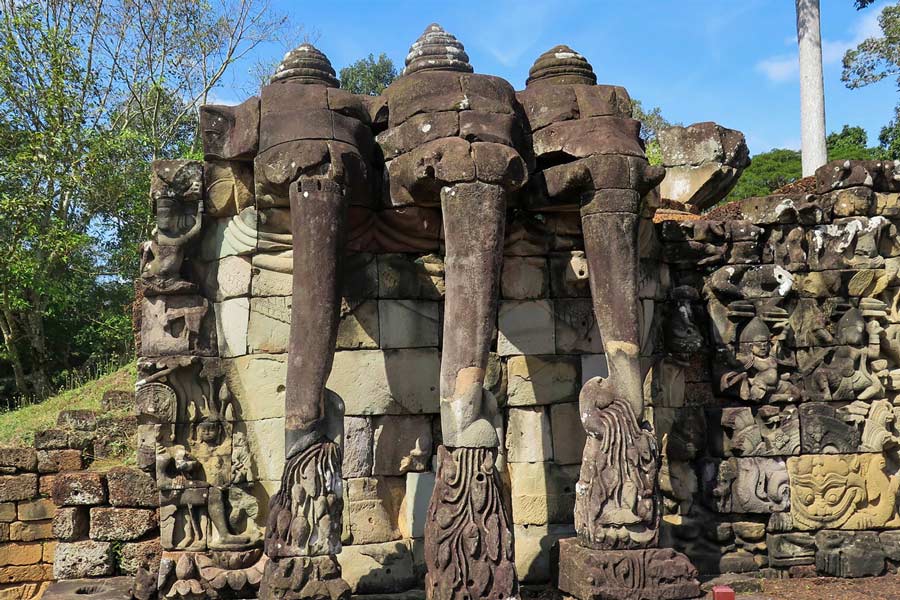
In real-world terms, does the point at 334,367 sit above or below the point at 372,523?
above

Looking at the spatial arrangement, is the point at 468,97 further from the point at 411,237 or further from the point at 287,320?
the point at 287,320

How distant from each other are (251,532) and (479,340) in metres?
2.44

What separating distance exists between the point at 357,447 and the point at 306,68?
2857mm

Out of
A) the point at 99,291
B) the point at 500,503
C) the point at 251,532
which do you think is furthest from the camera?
the point at 99,291

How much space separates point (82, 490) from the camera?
7645 millimetres

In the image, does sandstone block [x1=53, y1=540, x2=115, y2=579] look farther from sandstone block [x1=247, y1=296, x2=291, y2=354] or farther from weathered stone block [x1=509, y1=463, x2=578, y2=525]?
weathered stone block [x1=509, y1=463, x2=578, y2=525]

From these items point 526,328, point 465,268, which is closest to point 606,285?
point 465,268

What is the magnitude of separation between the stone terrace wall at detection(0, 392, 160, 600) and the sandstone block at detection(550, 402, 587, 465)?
3479mm

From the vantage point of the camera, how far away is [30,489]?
809 centimetres

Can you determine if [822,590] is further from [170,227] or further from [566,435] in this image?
[170,227]

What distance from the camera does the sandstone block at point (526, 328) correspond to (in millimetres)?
6801

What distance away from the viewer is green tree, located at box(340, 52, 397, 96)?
131 feet

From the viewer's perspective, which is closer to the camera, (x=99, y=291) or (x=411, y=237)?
(x=411, y=237)

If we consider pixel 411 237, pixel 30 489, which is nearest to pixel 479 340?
pixel 411 237
